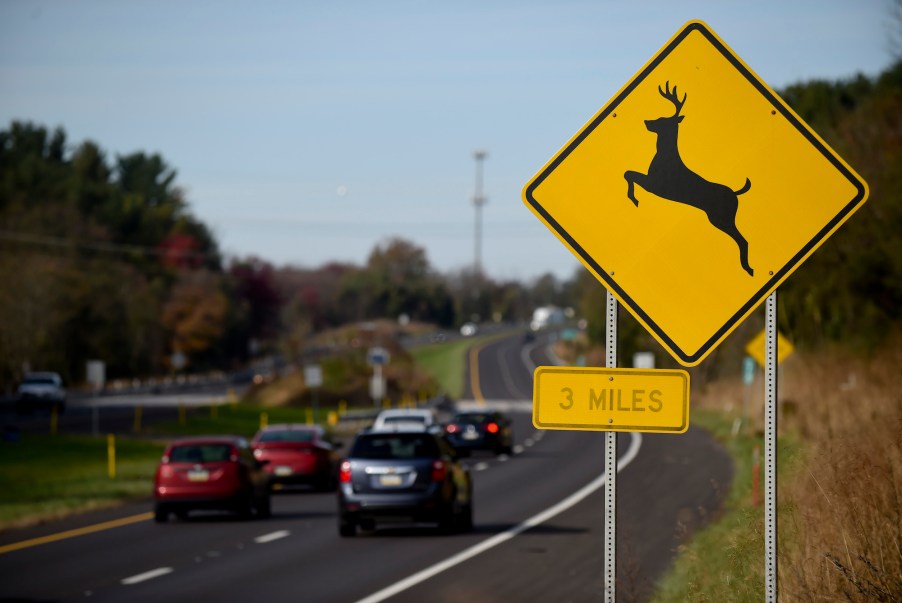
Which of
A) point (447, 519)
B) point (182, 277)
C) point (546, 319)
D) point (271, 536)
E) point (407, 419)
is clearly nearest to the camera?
point (447, 519)

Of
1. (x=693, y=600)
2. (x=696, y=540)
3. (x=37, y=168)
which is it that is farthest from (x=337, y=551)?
(x=37, y=168)

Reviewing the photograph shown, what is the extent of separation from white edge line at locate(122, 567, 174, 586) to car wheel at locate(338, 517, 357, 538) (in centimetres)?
433

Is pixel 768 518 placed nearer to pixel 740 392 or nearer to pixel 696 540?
pixel 696 540

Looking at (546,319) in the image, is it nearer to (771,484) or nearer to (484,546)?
(484,546)

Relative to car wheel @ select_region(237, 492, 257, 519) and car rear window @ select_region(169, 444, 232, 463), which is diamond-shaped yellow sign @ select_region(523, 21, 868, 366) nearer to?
car rear window @ select_region(169, 444, 232, 463)

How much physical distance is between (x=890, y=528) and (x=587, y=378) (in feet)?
10.6

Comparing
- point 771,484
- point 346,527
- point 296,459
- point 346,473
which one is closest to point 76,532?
point 346,527

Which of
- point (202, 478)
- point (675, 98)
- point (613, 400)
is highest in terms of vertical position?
point (675, 98)

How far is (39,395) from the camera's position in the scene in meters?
68.4

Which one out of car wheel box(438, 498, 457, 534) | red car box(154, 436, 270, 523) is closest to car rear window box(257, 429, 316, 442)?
red car box(154, 436, 270, 523)

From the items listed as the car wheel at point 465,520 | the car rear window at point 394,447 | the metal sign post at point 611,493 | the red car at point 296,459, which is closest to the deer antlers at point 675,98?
the metal sign post at point 611,493

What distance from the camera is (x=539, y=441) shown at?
5619cm

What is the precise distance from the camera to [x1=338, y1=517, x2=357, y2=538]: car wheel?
2219 cm

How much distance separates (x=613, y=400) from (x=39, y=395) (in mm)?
64899
